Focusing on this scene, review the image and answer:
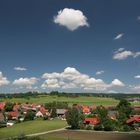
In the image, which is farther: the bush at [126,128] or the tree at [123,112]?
the tree at [123,112]

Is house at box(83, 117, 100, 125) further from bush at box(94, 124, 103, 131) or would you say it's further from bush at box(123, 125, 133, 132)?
bush at box(123, 125, 133, 132)

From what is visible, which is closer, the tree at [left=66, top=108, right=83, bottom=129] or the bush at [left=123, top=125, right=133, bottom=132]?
the bush at [left=123, top=125, right=133, bottom=132]

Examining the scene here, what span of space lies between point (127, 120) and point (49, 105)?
8317 centimetres

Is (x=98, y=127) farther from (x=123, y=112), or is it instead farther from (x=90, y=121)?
(x=123, y=112)

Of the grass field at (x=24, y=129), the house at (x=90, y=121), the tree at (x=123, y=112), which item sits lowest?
the grass field at (x=24, y=129)

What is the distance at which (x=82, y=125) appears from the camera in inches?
3821

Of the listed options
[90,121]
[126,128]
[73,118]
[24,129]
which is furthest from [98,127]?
[24,129]

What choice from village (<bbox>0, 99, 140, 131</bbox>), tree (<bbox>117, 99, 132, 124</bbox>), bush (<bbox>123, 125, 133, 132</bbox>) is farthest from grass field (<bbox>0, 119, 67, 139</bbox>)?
bush (<bbox>123, 125, 133, 132</bbox>)

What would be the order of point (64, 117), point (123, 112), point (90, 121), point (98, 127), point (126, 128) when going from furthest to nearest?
1. point (64, 117)
2. point (123, 112)
3. point (90, 121)
4. point (98, 127)
5. point (126, 128)

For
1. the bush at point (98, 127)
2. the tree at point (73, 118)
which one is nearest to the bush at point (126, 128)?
the bush at point (98, 127)

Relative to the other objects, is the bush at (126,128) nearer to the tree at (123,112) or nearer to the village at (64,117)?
the village at (64,117)

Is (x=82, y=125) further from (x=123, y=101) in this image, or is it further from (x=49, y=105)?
(x=49, y=105)

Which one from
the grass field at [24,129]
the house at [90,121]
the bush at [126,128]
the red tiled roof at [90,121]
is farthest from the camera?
the red tiled roof at [90,121]

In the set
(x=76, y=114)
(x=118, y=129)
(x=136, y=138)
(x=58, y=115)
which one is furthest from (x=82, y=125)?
(x=58, y=115)
